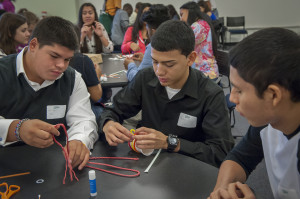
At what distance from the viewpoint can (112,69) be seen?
311 cm

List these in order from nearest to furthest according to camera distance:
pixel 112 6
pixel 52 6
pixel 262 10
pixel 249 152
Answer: pixel 249 152 < pixel 112 6 < pixel 52 6 < pixel 262 10

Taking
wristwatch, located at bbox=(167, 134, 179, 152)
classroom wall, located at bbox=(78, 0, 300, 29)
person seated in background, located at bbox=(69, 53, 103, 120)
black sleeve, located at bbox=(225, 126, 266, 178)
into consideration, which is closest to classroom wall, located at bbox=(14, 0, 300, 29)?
classroom wall, located at bbox=(78, 0, 300, 29)

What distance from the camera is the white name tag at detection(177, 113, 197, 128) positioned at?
152cm

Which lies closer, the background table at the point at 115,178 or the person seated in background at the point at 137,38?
the background table at the point at 115,178

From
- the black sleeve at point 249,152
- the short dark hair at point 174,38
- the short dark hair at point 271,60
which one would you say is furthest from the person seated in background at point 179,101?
the short dark hair at point 271,60

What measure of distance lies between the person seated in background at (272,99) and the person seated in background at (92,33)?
3.37 m

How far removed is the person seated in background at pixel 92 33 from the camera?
4.04 meters

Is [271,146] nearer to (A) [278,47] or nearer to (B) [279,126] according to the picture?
(B) [279,126]

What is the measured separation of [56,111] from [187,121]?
750 millimetres

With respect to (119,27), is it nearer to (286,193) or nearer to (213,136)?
(213,136)

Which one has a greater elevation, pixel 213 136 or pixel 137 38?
pixel 137 38

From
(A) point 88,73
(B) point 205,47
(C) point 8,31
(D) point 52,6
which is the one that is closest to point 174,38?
(A) point 88,73

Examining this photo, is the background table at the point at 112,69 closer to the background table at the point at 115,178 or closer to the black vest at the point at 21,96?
the black vest at the point at 21,96

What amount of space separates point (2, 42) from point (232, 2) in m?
8.99
